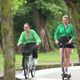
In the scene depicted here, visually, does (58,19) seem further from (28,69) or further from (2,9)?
(2,9)

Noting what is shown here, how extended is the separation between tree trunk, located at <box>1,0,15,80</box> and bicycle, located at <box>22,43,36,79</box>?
475cm

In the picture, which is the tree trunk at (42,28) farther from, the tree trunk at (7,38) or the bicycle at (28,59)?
the tree trunk at (7,38)

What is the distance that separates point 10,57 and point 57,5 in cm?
3393

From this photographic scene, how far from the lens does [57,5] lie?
136ft

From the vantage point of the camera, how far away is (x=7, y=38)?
25.6 ft

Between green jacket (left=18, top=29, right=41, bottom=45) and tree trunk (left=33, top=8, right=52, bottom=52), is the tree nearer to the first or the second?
green jacket (left=18, top=29, right=41, bottom=45)

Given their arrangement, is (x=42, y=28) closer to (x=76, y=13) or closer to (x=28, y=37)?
(x=28, y=37)

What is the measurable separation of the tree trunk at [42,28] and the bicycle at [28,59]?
95.6 ft

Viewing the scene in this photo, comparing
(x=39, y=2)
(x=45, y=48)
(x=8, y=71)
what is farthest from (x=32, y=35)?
(x=45, y=48)

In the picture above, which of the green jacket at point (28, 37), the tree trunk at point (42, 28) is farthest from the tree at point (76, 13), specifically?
the tree trunk at point (42, 28)

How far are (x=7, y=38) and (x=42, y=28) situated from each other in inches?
1410

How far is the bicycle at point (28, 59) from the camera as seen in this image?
13.0 meters

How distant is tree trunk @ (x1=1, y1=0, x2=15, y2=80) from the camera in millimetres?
7425

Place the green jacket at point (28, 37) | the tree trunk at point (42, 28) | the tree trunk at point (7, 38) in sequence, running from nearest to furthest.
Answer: the tree trunk at point (7, 38) → the green jacket at point (28, 37) → the tree trunk at point (42, 28)
